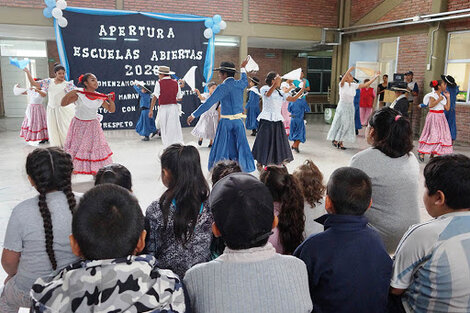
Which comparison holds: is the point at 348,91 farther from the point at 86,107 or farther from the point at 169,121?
the point at 86,107

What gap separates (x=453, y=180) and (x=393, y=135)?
0.75 m

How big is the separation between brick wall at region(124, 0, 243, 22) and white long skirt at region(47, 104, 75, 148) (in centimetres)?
448

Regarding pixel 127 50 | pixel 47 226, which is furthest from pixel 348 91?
pixel 47 226

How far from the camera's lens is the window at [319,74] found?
Result: 14.7m

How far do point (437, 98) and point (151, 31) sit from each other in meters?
5.59

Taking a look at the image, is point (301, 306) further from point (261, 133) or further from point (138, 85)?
point (138, 85)

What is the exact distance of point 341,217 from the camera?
1393 mm

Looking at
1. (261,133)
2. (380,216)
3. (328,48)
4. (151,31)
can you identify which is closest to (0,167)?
(261,133)

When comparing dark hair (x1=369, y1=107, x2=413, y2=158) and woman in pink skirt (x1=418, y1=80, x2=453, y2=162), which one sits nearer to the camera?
dark hair (x1=369, y1=107, x2=413, y2=158)

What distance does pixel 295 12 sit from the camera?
35.5ft

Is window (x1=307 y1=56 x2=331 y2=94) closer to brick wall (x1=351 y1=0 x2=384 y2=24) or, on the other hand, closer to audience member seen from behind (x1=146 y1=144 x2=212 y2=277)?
brick wall (x1=351 y1=0 x2=384 y2=24)

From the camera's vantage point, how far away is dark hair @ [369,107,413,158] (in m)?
2.13

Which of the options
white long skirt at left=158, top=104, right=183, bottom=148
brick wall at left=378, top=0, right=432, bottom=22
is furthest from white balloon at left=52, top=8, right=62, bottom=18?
brick wall at left=378, top=0, right=432, bottom=22

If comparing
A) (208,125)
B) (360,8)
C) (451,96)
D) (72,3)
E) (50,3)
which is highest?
(360,8)
